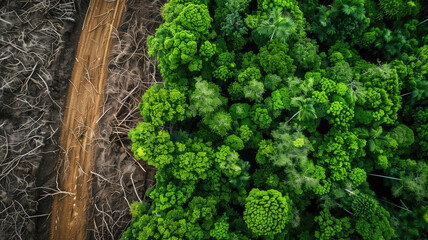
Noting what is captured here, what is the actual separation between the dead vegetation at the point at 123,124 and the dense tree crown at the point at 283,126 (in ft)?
7.58

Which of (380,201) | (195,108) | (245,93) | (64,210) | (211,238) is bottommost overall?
(64,210)

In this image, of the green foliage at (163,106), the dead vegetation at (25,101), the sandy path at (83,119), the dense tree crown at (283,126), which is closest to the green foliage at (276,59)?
the dense tree crown at (283,126)

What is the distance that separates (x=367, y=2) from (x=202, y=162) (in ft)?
30.6

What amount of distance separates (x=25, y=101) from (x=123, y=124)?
173 inches

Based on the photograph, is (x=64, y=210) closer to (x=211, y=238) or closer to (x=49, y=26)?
(x=211, y=238)

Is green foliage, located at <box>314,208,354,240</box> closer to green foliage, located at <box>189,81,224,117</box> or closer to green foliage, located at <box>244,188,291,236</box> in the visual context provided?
green foliage, located at <box>244,188,291,236</box>

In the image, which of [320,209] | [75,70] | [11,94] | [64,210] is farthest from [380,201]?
[11,94]

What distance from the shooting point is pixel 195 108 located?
8.13 m

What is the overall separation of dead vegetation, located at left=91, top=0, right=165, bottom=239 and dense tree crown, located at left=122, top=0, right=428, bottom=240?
7.58 ft

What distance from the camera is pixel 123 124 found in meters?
10.6

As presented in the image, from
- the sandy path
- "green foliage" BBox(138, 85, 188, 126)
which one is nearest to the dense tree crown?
"green foliage" BBox(138, 85, 188, 126)

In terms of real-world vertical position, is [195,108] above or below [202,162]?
above

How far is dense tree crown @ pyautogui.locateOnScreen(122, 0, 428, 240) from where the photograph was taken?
758cm

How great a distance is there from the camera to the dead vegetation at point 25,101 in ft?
32.2
